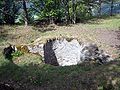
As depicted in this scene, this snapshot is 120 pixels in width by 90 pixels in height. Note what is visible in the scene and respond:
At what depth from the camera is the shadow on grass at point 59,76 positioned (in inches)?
525

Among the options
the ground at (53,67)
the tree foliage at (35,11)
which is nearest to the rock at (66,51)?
the ground at (53,67)

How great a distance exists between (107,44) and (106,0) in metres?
23.0

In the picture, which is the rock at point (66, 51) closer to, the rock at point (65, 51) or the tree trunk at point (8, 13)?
the rock at point (65, 51)

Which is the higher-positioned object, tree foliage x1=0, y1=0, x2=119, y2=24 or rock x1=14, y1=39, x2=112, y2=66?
tree foliage x1=0, y1=0, x2=119, y2=24

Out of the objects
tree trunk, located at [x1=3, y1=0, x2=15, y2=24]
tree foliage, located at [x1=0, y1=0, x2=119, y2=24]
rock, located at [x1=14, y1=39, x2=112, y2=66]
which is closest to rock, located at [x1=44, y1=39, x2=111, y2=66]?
rock, located at [x1=14, y1=39, x2=112, y2=66]

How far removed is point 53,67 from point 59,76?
2.03 m

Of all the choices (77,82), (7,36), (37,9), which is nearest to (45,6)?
(37,9)

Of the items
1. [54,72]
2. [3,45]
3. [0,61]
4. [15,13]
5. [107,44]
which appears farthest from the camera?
[15,13]

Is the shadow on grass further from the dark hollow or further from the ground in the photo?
the dark hollow

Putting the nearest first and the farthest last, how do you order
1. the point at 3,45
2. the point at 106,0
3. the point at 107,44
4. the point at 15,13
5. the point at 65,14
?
the point at 3,45 < the point at 107,44 < the point at 15,13 < the point at 65,14 < the point at 106,0

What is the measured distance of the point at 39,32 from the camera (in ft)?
83.5

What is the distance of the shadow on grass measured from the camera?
13336mm

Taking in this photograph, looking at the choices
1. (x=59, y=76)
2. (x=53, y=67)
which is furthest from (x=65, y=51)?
(x=59, y=76)

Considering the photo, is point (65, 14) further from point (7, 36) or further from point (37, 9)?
point (7, 36)
